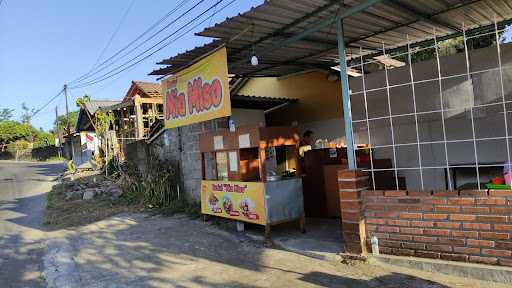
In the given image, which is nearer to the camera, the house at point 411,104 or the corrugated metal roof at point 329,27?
the house at point 411,104

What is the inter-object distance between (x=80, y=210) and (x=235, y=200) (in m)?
5.95

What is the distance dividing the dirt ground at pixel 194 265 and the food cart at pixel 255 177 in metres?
0.51

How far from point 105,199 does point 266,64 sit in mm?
7310

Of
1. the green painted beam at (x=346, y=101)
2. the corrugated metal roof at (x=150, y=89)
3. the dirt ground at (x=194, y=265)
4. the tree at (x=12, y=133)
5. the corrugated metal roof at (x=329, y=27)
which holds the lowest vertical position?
the dirt ground at (x=194, y=265)

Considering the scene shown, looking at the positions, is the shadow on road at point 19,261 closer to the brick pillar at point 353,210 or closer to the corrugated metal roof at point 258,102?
the brick pillar at point 353,210

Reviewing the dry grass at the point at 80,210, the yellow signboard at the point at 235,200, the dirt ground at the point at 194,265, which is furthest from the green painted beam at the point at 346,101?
the dry grass at the point at 80,210

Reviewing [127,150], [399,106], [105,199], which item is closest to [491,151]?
[399,106]

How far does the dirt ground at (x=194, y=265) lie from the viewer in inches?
194

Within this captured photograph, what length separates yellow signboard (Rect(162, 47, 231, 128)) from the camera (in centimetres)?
703

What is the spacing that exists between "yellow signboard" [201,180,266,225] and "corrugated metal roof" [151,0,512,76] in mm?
2430

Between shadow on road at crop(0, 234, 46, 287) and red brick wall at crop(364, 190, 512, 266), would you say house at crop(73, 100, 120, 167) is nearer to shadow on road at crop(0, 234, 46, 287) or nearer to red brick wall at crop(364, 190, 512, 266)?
shadow on road at crop(0, 234, 46, 287)

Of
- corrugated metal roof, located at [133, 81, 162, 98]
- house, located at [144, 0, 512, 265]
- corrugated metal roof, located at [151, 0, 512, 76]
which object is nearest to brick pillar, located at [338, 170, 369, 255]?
house, located at [144, 0, 512, 265]

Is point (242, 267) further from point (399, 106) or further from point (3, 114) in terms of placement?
point (3, 114)

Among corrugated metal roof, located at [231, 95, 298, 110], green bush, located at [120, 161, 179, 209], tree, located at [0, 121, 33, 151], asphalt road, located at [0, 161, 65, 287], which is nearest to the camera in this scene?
asphalt road, located at [0, 161, 65, 287]
